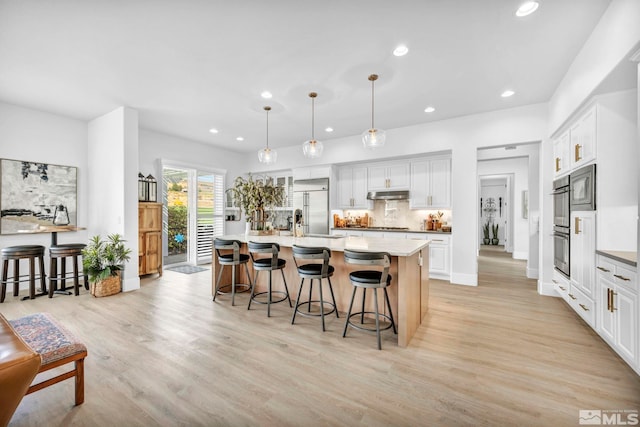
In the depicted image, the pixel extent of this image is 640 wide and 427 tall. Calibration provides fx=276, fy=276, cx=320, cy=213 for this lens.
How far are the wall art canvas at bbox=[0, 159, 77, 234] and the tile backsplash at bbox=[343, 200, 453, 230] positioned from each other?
533 centimetres

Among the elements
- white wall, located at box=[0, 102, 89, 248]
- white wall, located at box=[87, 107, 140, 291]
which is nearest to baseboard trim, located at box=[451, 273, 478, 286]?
white wall, located at box=[87, 107, 140, 291]

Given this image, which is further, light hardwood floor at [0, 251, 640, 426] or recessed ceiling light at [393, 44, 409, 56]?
recessed ceiling light at [393, 44, 409, 56]

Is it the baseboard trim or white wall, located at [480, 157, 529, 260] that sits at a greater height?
white wall, located at [480, 157, 529, 260]

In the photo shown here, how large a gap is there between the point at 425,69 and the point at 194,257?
6047 mm

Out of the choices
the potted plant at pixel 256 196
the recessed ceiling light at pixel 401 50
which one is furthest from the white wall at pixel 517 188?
the potted plant at pixel 256 196

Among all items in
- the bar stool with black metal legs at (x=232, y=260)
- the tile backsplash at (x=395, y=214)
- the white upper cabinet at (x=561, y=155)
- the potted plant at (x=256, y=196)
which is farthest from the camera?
the tile backsplash at (x=395, y=214)

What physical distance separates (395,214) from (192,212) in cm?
472

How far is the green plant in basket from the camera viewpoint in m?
4.05

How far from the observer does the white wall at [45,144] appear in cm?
426

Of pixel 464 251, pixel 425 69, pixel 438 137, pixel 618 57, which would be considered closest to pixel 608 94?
pixel 618 57

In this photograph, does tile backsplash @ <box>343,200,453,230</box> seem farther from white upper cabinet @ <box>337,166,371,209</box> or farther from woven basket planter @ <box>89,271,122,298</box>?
woven basket planter @ <box>89,271,122,298</box>

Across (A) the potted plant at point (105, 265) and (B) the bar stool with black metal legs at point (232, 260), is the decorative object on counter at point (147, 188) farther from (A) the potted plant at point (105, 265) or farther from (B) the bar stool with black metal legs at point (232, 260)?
(B) the bar stool with black metal legs at point (232, 260)

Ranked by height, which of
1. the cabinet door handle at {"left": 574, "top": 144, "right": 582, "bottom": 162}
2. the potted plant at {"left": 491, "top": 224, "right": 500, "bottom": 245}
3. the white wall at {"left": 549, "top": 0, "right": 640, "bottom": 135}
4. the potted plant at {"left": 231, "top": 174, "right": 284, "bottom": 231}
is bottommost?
the potted plant at {"left": 491, "top": 224, "right": 500, "bottom": 245}

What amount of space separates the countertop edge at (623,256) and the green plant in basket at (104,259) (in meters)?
5.75
